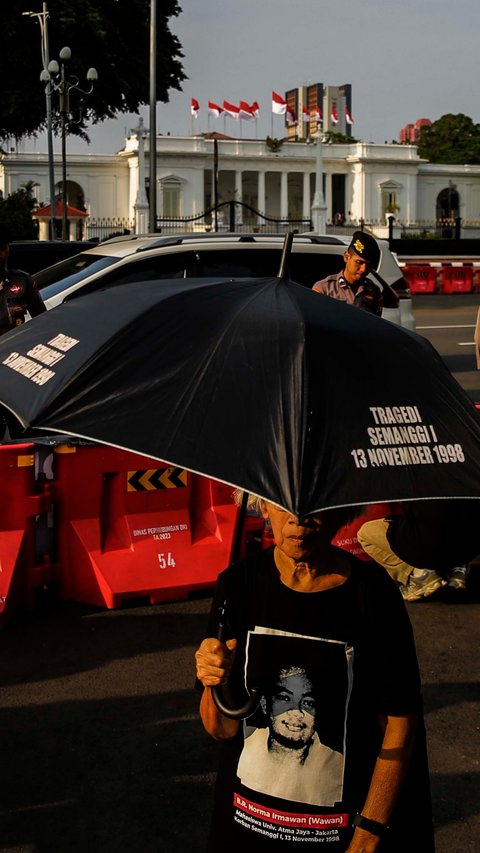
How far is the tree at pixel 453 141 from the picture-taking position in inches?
4653

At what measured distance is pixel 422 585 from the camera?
6.63 meters

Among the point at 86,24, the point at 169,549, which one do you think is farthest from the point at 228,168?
the point at 169,549

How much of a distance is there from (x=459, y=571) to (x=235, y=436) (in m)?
4.45

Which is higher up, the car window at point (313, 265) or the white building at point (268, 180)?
the white building at point (268, 180)

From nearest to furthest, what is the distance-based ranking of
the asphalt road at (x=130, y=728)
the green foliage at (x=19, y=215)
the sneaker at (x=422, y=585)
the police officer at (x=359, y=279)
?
the asphalt road at (x=130, y=728) < the sneaker at (x=422, y=585) < the police officer at (x=359, y=279) < the green foliage at (x=19, y=215)

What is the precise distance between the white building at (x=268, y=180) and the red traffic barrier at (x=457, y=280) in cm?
5310

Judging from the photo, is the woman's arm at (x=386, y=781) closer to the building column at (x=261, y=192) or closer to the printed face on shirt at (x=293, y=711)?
the printed face on shirt at (x=293, y=711)

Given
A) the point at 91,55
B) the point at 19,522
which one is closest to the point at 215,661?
the point at 19,522

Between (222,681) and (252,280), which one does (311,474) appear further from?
(252,280)

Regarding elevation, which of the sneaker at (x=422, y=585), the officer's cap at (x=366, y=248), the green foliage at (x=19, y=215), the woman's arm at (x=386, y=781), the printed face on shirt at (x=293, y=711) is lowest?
the sneaker at (x=422, y=585)

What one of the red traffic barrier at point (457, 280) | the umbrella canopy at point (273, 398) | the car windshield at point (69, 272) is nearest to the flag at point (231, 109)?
the red traffic barrier at point (457, 280)

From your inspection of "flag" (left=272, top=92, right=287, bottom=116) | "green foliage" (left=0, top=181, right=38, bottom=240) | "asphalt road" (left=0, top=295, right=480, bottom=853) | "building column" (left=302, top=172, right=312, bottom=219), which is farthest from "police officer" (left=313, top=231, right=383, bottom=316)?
"building column" (left=302, top=172, right=312, bottom=219)

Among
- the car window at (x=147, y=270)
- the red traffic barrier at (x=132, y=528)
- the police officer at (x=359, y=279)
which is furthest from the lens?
the car window at (x=147, y=270)

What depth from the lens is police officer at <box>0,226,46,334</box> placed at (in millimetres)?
7812
